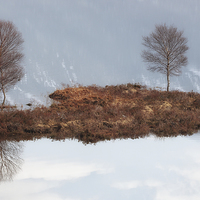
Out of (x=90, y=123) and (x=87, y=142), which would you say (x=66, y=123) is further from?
(x=87, y=142)

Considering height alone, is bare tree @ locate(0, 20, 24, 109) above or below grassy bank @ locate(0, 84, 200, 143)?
above

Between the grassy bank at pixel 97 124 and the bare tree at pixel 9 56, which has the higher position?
the bare tree at pixel 9 56

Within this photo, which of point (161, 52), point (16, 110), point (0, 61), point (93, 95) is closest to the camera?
point (16, 110)

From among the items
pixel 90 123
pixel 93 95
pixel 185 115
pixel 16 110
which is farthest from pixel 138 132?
pixel 93 95

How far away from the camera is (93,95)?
17.5m

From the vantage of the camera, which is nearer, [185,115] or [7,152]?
[7,152]

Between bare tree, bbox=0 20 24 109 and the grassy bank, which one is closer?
the grassy bank

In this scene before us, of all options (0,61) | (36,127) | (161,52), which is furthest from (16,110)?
(161,52)

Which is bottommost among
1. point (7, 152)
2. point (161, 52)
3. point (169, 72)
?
point (7, 152)

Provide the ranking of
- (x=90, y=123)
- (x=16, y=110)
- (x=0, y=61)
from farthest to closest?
(x=0, y=61), (x=16, y=110), (x=90, y=123)

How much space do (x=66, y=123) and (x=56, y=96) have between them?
340 inches

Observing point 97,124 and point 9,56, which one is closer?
point 97,124

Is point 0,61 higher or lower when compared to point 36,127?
higher

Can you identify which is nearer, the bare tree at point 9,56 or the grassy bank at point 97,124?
the grassy bank at point 97,124
